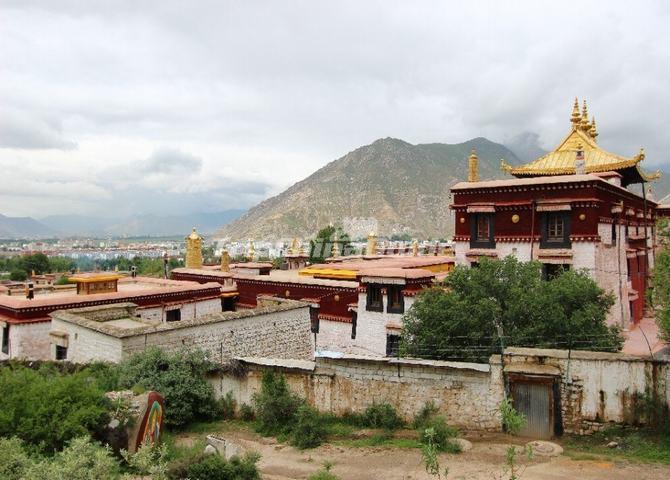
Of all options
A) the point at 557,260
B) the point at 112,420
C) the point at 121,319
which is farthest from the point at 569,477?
the point at 121,319

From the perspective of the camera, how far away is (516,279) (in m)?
16.2

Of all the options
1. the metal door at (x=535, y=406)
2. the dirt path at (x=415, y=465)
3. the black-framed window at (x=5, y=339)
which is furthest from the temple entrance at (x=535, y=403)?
the black-framed window at (x=5, y=339)

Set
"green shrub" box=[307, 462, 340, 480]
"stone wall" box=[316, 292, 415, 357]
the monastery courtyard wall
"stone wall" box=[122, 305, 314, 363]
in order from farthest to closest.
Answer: "stone wall" box=[316, 292, 415, 357] < "stone wall" box=[122, 305, 314, 363] < the monastery courtyard wall < "green shrub" box=[307, 462, 340, 480]

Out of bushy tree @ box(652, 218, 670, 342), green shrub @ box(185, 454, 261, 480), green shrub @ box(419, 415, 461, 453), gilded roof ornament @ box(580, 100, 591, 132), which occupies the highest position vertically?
gilded roof ornament @ box(580, 100, 591, 132)

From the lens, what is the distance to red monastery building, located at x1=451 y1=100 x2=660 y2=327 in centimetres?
2044

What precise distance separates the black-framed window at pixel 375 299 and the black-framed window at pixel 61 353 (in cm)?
1131

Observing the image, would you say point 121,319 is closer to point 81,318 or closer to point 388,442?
point 81,318

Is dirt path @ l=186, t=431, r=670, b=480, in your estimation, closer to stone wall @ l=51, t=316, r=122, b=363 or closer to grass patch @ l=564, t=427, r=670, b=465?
grass patch @ l=564, t=427, r=670, b=465

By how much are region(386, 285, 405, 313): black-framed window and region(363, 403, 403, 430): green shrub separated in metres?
7.75

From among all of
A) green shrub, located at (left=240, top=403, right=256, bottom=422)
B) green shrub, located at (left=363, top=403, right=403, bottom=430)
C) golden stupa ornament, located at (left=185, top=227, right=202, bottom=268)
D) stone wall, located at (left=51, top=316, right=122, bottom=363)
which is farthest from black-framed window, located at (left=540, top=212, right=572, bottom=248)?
golden stupa ornament, located at (left=185, top=227, right=202, bottom=268)

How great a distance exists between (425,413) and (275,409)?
12.8 ft

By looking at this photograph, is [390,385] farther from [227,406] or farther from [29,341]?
[29,341]

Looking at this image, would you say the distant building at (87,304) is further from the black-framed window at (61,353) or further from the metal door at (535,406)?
the metal door at (535,406)

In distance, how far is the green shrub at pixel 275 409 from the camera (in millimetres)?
13959
